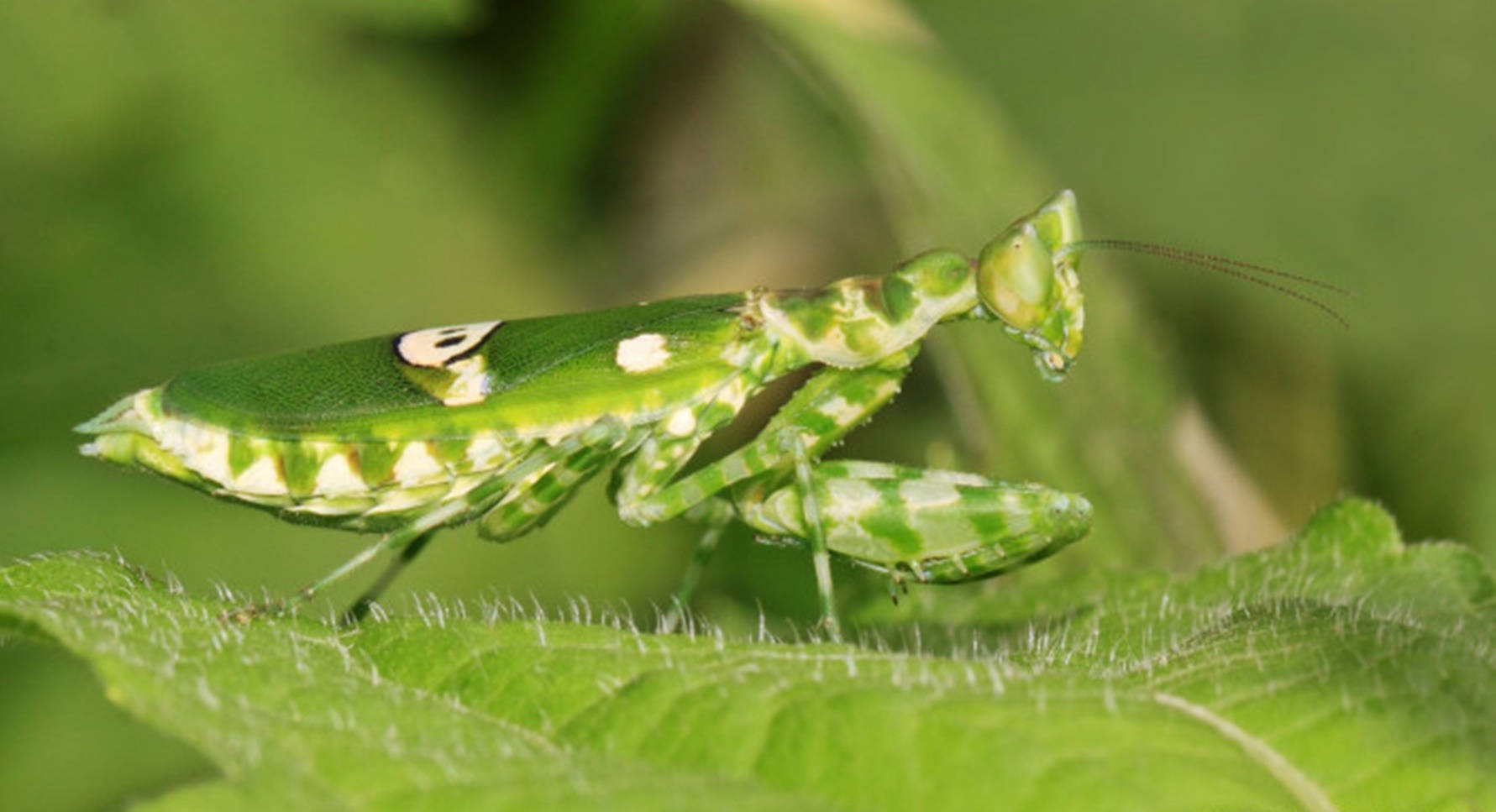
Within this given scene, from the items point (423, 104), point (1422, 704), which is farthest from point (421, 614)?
point (423, 104)

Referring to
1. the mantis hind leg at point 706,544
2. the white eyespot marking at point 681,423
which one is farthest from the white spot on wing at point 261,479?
the mantis hind leg at point 706,544

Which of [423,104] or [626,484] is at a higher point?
[423,104]

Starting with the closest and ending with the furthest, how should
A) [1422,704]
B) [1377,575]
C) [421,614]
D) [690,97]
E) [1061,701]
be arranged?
[1061,701]
[1422,704]
[421,614]
[1377,575]
[690,97]

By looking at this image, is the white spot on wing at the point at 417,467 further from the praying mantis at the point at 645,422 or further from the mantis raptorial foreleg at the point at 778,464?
the mantis raptorial foreleg at the point at 778,464

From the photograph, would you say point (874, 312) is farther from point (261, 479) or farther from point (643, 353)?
point (261, 479)

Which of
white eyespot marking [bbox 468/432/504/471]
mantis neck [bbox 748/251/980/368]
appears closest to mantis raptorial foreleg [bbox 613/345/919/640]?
mantis neck [bbox 748/251/980/368]

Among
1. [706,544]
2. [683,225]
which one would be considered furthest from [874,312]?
[683,225]

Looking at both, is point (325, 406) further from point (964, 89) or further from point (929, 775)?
point (964, 89)
